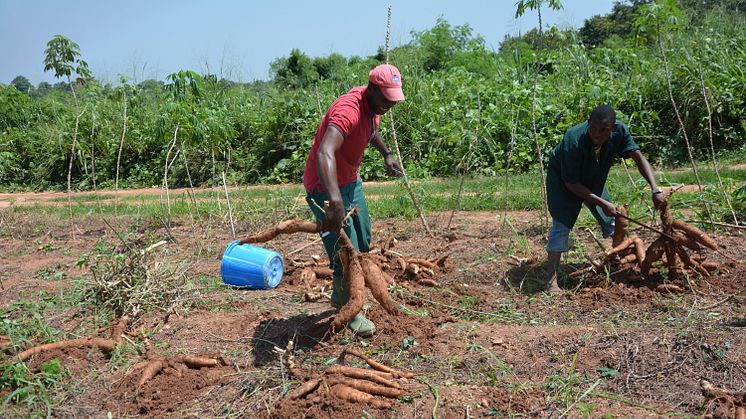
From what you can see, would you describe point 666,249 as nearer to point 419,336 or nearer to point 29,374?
point 419,336

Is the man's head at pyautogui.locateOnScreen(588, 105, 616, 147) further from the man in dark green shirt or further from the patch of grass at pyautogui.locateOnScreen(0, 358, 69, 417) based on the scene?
the patch of grass at pyautogui.locateOnScreen(0, 358, 69, 417)

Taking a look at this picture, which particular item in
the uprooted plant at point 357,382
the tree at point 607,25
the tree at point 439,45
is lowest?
the uprooted plant at point 357,382

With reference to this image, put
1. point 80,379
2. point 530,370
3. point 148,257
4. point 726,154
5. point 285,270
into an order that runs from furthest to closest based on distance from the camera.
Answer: point 726,154
point 285,270
point 148,257
point 80,379
point 530,370

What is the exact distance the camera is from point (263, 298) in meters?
4.71

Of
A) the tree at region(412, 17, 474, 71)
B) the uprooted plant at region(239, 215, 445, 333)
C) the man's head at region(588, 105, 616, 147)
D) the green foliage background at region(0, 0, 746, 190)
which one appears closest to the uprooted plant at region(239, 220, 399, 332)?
the uprooted plant at region(239, 215, 445, 333)

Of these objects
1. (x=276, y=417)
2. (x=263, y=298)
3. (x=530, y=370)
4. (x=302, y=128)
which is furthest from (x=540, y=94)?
(x=276, y=417)

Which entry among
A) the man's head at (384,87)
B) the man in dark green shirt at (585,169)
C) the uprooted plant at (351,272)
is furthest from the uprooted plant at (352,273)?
the man in dark green shirt at (585,169)

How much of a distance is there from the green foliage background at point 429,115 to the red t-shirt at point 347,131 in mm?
2898

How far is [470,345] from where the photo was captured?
140 inches

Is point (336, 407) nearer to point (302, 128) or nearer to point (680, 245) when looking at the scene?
point (680, 245)

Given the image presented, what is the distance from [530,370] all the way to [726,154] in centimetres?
746

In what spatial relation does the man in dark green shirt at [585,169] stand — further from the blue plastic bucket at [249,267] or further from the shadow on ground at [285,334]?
the blue plastic bucket at [249,267]

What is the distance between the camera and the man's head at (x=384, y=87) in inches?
132

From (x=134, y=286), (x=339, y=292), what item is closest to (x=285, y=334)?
(x=339, y=292)
